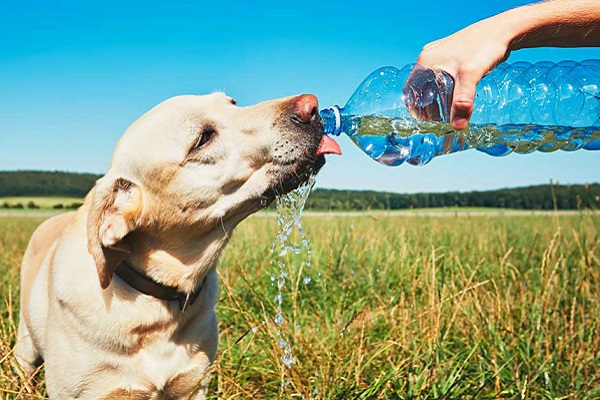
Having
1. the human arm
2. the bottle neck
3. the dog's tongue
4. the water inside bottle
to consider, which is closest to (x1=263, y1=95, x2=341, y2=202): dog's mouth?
the dog's tongue

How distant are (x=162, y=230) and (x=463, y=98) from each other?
1655mm

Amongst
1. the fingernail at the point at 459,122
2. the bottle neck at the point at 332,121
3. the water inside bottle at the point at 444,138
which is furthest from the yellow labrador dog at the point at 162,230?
the fingernail at the point at 459,122

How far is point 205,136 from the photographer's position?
2.80 metres

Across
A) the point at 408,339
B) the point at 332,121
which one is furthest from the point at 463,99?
the point at 408,339

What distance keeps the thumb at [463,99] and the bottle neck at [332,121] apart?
3.30 feet

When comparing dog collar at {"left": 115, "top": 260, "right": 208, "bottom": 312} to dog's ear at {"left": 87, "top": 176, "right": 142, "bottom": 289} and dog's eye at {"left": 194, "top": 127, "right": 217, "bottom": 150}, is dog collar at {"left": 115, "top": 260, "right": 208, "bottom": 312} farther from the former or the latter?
dog's eye at {"left": 194, "top": 127, "right": 217, "bottom": 150}

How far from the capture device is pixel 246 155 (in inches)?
108

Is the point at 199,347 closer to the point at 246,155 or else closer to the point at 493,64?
the point at 246,155

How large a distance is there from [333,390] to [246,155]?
4.18 ft

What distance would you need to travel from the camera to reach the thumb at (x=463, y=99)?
6.21ft

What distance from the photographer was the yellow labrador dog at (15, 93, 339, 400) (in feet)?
8.86

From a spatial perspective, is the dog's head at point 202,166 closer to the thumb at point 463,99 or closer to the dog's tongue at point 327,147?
the dog's tongue at point 327,147

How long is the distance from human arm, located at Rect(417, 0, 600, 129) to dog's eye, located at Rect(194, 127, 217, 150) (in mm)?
1116

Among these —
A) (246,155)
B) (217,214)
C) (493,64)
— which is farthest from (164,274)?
(493,64)
